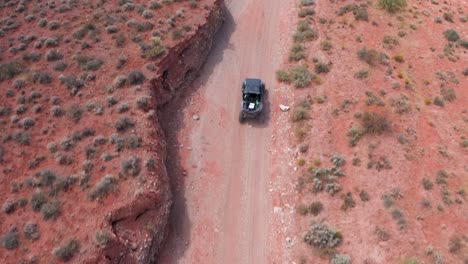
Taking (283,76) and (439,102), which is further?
(283,76)

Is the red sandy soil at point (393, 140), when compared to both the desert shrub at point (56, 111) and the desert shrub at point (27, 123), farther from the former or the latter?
the desert shrub at point (27, 123)

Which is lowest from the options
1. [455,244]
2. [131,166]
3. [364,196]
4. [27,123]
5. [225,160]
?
[455,244]

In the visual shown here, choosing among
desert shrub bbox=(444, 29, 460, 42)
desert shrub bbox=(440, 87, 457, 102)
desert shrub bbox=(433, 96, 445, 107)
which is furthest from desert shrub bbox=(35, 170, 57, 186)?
desert shrub bbox=(444, 29, 460, 42)

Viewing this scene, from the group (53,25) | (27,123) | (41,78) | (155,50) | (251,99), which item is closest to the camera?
(27,123)

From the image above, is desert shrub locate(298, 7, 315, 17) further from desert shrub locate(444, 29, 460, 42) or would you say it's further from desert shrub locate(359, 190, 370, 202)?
desert shrub locate(359, 190, 370, 202)

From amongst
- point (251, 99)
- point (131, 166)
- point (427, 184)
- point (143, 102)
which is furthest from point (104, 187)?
point (427, 184)

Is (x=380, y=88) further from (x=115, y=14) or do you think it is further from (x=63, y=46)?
(x=63, y=46)

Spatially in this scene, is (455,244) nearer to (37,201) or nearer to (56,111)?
(37,201)

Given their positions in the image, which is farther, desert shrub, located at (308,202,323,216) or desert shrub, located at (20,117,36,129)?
desert shrub, located at (20,117,36,129)

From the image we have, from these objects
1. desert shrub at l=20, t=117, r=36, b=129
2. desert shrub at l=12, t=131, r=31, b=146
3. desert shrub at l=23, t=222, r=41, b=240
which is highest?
desert shrub at l=20, t=117, r=36, b=129
